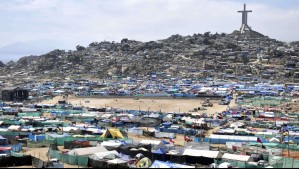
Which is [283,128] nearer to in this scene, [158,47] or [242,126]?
[242,126]

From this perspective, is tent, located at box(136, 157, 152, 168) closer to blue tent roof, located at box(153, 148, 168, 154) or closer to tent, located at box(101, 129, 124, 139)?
blue tent roof, located at box(153, 148, 168, 154)

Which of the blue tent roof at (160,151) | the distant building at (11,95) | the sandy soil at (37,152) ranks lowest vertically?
the sandy soil at (37,152)

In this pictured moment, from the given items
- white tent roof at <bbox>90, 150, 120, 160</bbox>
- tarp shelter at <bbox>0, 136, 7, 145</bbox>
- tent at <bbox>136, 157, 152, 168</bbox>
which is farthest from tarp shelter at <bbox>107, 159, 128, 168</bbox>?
tarp shelter at <bbox>0, 136, 7, 145</bbox>

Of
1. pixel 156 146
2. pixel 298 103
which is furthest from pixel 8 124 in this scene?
pixel 298 103

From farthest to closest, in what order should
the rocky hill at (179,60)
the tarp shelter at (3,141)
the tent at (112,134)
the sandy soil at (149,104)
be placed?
the rocky hill at (179,60) < the sandy soil at (149,104) < the tent at (112,134) < the tarp shelter at (3,141)

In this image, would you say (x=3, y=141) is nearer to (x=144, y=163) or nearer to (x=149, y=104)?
(x=144, y=163)

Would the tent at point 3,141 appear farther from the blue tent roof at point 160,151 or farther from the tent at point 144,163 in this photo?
the tent at point 144,163

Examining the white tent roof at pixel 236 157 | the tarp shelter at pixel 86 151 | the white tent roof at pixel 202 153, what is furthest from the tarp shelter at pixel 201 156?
the tarp shelter at pixel 86 151
